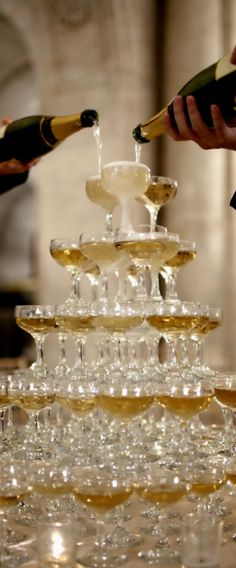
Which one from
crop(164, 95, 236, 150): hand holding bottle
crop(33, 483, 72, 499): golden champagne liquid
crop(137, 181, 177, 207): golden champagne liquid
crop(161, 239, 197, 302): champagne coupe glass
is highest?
crop(164, 95, 236, 150): hand holding bottle

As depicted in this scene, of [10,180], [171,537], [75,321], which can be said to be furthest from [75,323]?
[10,180]

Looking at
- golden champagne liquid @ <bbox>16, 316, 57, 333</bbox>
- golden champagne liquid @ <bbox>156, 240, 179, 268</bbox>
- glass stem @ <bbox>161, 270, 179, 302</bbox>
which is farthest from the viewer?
glass stem @ <bbox>161, 270, 179, 302</bbox>

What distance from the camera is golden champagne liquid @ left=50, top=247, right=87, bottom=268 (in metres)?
2.33

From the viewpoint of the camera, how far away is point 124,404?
1900mm

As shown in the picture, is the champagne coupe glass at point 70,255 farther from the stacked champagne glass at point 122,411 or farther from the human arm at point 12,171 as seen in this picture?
the human arm at point 12,171

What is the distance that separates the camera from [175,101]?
2000mm

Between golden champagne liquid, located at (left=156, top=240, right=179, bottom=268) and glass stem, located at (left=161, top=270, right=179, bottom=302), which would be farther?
glass stem, located at (left=161, top=270, right=179, bottom=302)

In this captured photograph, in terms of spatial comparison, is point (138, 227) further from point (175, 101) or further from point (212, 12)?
point (212, 12)

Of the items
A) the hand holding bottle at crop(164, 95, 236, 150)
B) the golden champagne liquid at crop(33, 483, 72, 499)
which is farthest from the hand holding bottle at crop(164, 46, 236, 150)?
the golden champagne liquid at crop(33, 483, 72, 499)

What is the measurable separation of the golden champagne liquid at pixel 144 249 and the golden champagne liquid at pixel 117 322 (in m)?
0.19

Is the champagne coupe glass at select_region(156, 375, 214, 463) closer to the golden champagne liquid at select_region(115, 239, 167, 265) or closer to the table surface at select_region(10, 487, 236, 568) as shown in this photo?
the table surface at select_region(10, 487, 236, 568)

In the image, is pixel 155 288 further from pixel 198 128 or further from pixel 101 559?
pixel 101 559

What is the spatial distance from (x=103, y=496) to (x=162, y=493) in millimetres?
153

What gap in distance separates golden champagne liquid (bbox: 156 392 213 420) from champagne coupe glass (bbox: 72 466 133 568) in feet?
0.90
